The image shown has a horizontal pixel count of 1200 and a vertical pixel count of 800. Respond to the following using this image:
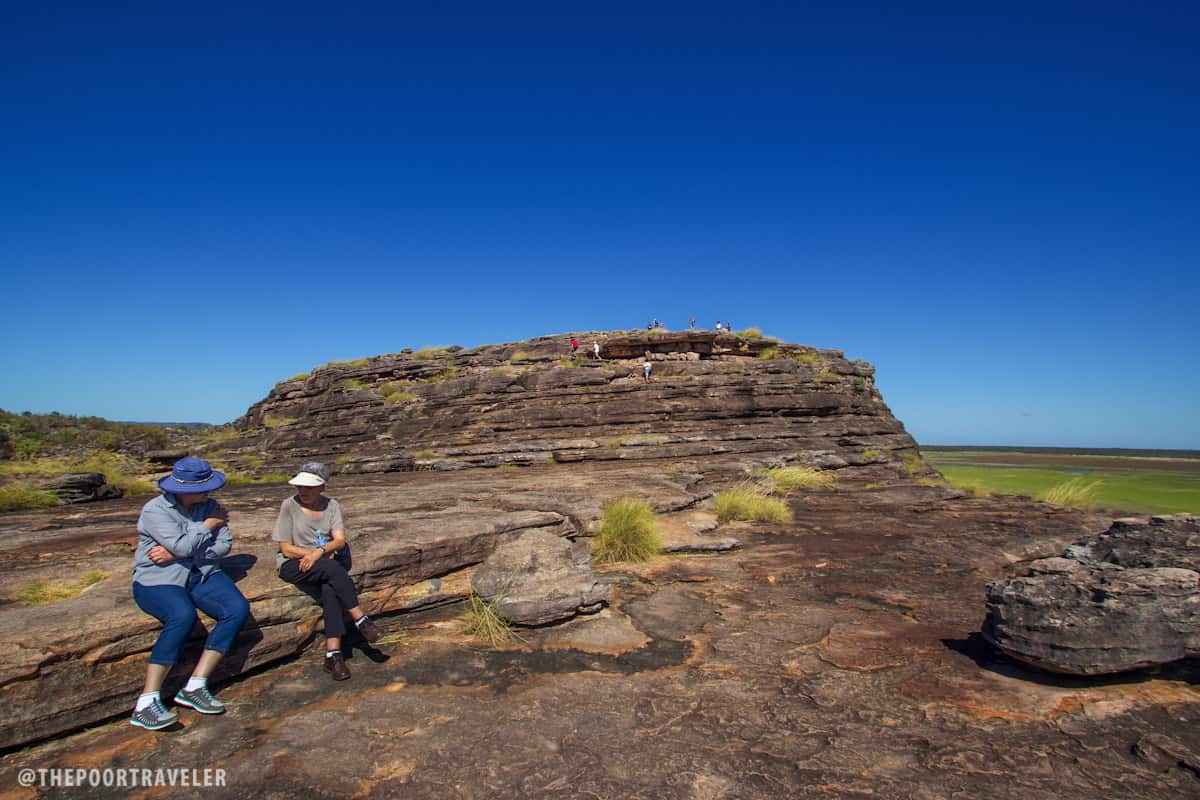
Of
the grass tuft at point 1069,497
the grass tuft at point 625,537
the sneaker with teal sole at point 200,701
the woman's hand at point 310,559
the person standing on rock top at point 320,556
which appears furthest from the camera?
the grass tuft at point 1069,497

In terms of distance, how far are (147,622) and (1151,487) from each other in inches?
1780

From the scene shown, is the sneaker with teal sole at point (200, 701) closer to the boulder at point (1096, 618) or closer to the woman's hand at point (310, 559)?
the woman's hand at point (310, 559)

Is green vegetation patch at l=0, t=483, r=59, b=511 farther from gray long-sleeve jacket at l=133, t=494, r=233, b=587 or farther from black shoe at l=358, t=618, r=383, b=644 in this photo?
black shoe at l=358, t=618, r=383, b=644

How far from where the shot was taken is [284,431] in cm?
2455

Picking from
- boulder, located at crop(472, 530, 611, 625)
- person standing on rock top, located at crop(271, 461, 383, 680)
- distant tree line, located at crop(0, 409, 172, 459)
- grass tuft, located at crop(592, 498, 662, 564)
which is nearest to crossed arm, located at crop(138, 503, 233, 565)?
person standing on rock top, located at crop(271, 461, 383, 680)

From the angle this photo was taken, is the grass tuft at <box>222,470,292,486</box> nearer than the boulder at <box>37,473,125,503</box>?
No

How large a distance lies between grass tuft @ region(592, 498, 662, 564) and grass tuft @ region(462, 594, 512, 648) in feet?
7.97

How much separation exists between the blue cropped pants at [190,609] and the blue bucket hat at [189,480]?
2.11 ft

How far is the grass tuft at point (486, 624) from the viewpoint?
211 inches

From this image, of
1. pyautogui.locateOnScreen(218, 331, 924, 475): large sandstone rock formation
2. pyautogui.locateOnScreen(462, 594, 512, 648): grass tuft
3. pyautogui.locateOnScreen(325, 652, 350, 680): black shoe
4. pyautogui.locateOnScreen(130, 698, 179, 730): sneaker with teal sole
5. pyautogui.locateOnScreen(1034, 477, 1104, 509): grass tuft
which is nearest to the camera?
pyautogui.locateOnScreen(130, 698, 179, 730): sneaker with teal sole

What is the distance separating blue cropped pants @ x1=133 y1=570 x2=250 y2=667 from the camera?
390 cm

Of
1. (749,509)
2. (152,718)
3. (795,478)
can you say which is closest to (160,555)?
(152,718)

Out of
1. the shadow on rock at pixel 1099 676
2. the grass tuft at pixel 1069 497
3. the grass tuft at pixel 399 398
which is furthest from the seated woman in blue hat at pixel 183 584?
the grass tuft at pixel 399 398

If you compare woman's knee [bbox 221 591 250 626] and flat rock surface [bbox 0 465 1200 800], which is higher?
woman's knee [bbox 221 591 250 626]
